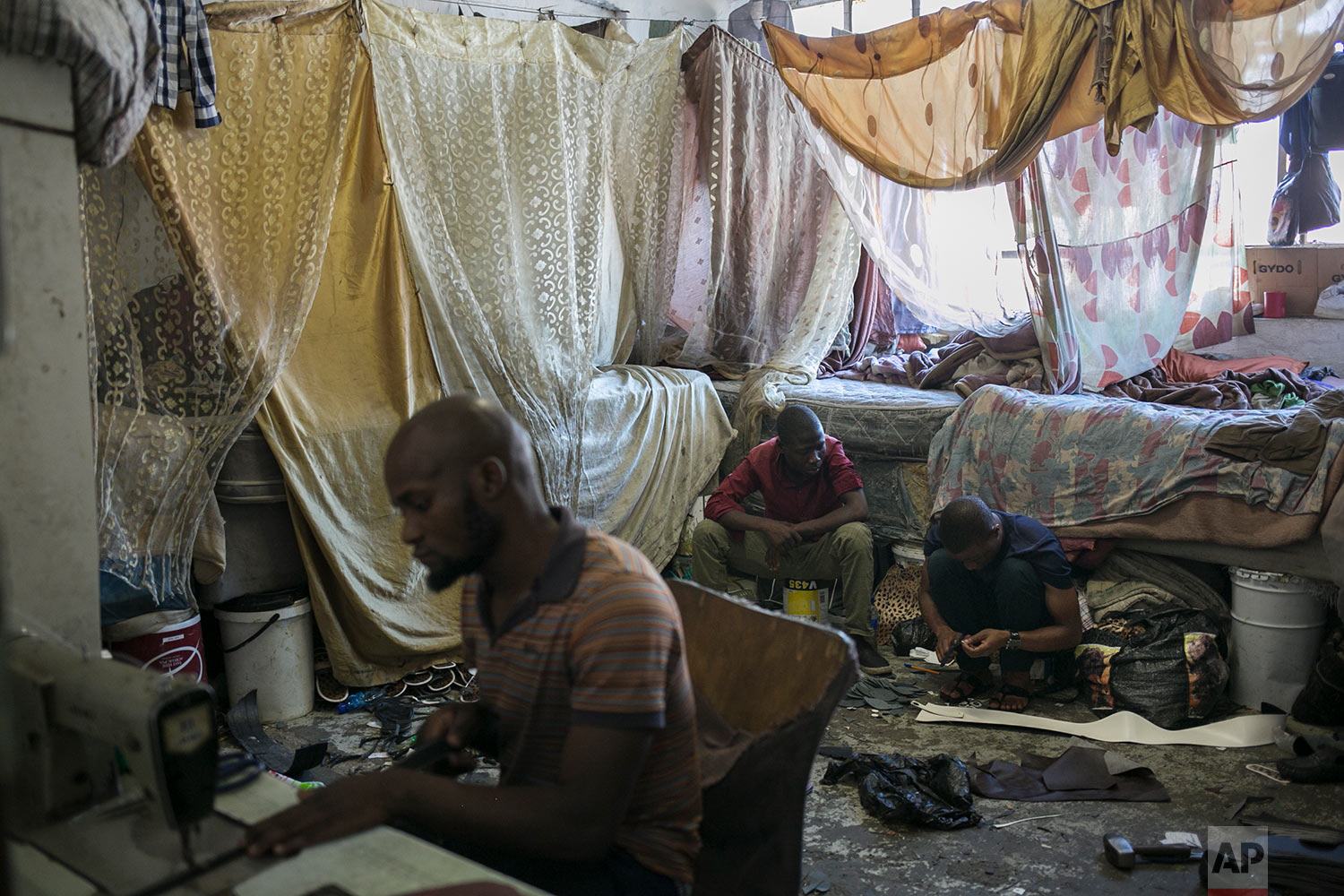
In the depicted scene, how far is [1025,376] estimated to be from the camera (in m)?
5.39

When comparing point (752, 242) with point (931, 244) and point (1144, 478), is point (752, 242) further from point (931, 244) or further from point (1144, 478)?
point (1144, 478)

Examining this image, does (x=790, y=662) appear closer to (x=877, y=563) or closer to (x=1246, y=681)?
(x=1246, y=681)

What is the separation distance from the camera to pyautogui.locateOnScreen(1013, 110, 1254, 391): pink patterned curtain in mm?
5113

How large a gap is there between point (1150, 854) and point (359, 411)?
129 inches

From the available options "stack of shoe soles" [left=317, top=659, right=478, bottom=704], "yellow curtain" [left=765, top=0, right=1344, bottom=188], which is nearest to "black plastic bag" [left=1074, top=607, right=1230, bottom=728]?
"yellow curtain" [left=765, top=0, right=1344, bottom=188]

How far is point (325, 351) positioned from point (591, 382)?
→ 1.50m

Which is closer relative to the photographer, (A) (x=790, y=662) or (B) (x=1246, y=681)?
(A) (x=790, y=662)

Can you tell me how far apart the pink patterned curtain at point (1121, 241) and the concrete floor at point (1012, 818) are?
205 cm

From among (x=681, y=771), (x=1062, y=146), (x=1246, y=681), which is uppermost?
(x=1062, y=146)

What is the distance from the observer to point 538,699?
5.10 feet

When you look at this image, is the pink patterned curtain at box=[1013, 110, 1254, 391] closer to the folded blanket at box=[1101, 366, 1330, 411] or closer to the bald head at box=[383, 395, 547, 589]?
the folded blanket at box=[1101, 366, 1330, 411]


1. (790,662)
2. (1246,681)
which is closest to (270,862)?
(790,662)

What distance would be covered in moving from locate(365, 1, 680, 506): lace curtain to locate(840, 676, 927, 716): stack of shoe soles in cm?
158

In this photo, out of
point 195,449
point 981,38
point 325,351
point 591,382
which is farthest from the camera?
point 591,382
